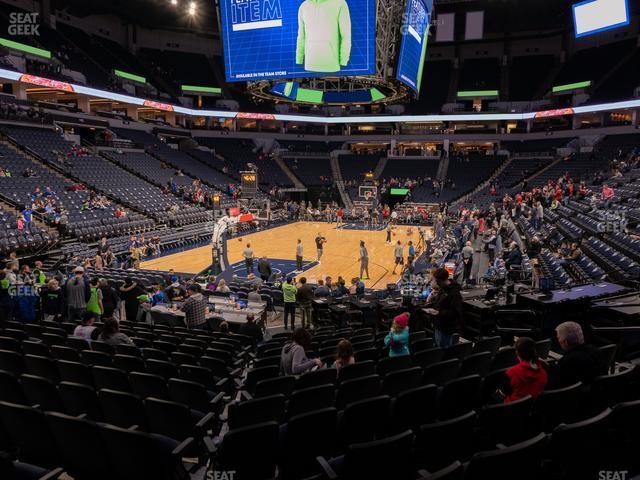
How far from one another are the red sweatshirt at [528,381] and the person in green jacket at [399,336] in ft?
7.14

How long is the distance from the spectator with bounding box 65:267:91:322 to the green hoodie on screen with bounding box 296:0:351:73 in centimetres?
1065

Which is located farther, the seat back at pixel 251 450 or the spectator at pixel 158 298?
the spectator at pixel 158 298

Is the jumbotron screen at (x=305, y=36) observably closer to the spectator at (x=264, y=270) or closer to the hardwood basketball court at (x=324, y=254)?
the spectator at (x=264, y=270)

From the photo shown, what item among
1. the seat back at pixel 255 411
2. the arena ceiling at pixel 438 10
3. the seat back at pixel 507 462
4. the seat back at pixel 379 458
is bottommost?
the seat back at pixel 255 411

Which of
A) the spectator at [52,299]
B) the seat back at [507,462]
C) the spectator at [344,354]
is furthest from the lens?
the spectator at [52,299]

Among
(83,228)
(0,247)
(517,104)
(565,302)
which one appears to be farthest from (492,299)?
(517,104)

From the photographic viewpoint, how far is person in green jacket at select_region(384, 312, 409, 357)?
6051mm

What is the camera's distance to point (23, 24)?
3444 centimetres

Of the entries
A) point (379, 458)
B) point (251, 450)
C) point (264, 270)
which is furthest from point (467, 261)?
point (379, 458)

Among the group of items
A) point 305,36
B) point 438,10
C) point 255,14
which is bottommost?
point 305,36

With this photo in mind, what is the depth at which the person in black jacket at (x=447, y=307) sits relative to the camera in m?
6.53

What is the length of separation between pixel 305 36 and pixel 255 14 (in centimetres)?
250

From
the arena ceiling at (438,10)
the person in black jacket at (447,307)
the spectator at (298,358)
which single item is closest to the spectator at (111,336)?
the spectator at (298,358)

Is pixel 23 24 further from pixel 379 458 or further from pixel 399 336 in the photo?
pixel 379 458
